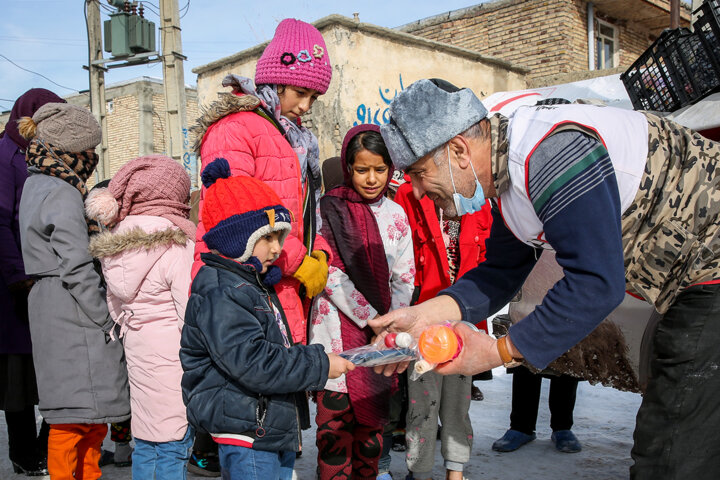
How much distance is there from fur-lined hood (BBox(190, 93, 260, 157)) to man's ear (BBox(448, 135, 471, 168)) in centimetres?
122

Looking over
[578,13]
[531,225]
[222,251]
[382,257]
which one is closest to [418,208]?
[382,257]

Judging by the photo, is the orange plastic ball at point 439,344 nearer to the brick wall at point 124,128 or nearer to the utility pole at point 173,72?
the utility pole at point 173,72

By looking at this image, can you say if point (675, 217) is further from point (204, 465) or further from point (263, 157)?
point (204, 465)

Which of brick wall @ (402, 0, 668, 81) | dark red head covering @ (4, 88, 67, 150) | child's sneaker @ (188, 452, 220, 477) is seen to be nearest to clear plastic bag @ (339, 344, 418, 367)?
child's sneaker @ (188, 452, 220, 477)

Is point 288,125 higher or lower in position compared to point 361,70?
lower

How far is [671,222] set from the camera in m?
1.71

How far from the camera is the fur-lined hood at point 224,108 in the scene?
2.71m

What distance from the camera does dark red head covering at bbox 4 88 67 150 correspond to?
148 inches

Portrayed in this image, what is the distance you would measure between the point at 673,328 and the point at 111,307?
104 inches

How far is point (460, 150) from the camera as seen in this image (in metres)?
1.86

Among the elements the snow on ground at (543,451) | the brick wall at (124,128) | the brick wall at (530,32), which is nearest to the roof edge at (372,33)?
the brick wall at (530,32)

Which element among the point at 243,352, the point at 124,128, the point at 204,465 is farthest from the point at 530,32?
the point at 124,128

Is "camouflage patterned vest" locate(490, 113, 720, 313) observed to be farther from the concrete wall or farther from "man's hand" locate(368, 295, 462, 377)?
the concrete wall

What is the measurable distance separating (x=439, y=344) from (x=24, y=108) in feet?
10.8
